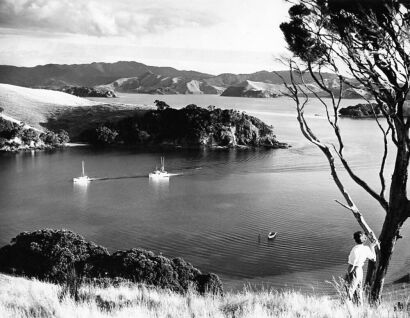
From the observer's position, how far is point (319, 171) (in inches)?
2766

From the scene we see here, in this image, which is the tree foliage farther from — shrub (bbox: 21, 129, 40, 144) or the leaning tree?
the leaning tree

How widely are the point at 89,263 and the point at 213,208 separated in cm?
2311

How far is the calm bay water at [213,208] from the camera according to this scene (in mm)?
33844

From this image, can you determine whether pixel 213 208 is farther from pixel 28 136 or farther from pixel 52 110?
pixel 52 110

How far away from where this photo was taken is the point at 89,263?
28.1 meters

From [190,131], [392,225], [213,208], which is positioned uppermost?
[392,225]

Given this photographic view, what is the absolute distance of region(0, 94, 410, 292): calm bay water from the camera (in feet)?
111

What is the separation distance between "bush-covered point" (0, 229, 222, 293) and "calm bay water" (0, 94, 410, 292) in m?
4.40

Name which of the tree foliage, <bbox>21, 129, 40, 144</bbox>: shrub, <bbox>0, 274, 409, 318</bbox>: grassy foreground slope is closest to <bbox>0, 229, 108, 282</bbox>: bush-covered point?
<bbox>0, 274, 409, 318</bbox>: grassy foreground slope

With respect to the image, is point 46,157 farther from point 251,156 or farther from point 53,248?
point 53,248

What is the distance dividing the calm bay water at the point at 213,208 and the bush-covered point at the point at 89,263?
173 inches

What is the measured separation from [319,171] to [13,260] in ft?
166

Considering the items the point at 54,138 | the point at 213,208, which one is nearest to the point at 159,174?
the point at 213,208

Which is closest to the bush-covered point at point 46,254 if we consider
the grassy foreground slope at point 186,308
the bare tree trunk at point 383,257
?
the grassy foreground slope at point 186,308
